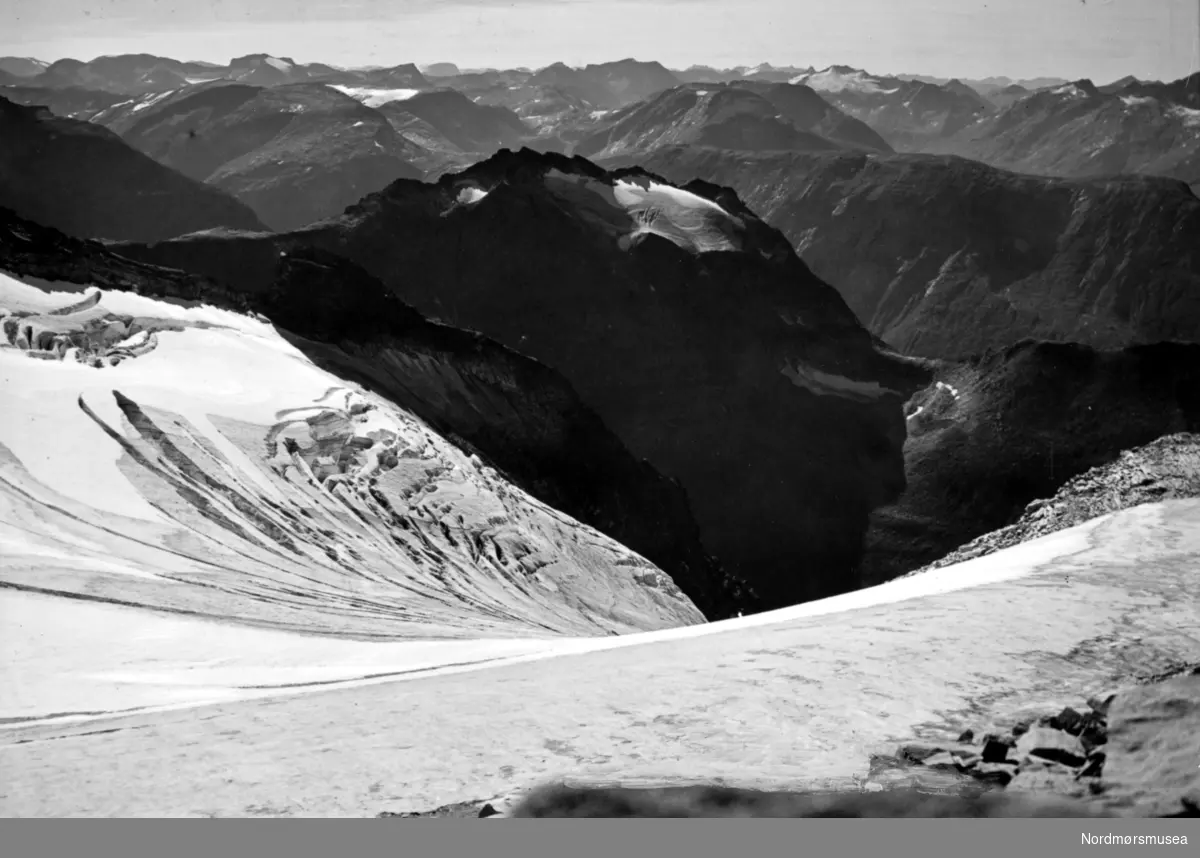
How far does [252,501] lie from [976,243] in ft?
195

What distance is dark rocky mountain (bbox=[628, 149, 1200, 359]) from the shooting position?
57250mm

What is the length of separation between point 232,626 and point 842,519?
25.4 meters

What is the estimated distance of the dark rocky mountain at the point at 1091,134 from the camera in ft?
220

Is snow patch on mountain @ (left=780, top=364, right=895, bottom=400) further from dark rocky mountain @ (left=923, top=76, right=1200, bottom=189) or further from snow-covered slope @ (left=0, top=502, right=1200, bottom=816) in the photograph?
Answer: snow-covered slope @ (left=0, top=502, right=1200, bottom=816)

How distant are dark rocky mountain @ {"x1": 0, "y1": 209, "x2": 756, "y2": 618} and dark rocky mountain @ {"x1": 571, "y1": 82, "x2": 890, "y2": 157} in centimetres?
6216

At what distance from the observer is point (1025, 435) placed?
3191 cm

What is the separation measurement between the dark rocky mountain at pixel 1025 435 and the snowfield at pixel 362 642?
17662 mm

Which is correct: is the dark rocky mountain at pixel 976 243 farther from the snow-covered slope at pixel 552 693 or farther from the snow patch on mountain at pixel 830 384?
the snow-covered slope at pixel 552 693

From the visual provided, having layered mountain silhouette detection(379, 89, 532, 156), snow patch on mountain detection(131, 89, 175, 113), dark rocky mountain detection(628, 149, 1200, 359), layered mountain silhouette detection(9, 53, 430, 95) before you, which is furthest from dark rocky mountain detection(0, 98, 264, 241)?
layered mountain silhouette detection(379, 89, 532, 156)

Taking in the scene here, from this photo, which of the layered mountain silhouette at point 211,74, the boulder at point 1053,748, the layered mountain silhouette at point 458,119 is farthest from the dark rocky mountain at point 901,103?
the boulder at point 1053,748

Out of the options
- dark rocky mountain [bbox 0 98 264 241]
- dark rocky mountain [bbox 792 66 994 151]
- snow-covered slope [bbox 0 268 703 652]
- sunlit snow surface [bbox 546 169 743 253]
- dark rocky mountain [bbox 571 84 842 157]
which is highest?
dark rocky mountain [bbox 792 66 994 151]

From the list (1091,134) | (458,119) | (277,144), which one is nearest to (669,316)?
(277,144)

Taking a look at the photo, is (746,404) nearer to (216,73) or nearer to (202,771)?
(202,771)

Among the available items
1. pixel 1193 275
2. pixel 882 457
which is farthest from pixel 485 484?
pixel 1193 275
